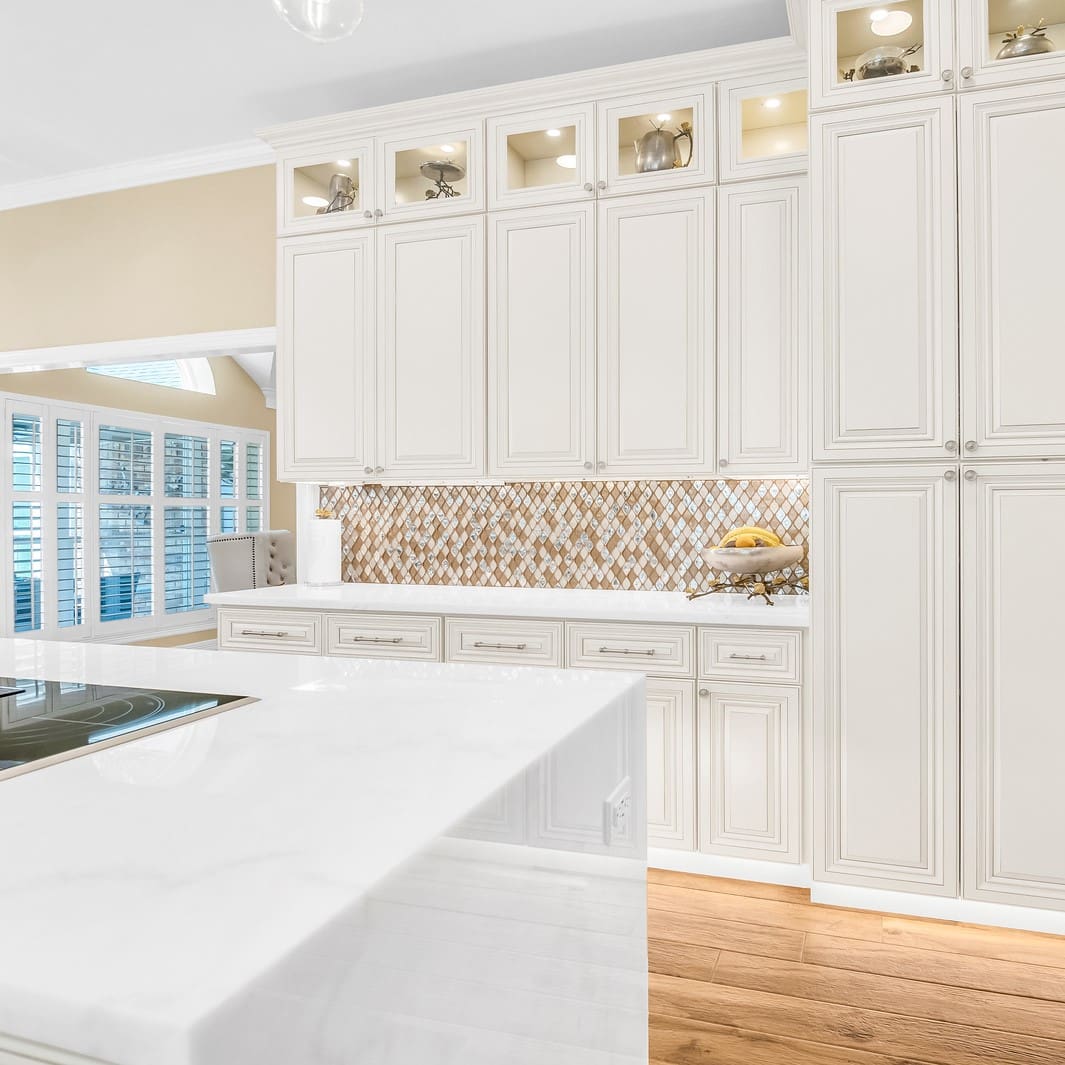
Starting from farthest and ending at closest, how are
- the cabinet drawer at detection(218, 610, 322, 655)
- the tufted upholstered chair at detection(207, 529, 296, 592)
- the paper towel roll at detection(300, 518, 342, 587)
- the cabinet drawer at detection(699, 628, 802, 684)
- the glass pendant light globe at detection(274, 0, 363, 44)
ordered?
the tufted upholstered chair at detection(207, 529, 296, 592) → the paper towel roll at detection(300, 518, 342, 587) → the cabinet drawer at detection(218, 610, 322, 655) → the cabinet drawer at detection(699, 628, 802, 684) → the glass pendant light globe at detection(274, 0, 363, 44)

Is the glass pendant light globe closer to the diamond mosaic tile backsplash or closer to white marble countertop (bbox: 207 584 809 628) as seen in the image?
white marble countertop (bbox: 207 584 809 628)

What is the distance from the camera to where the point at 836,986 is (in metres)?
2.14

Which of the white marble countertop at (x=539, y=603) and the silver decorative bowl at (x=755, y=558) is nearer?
the white marble countertop at (x=539, y=603)

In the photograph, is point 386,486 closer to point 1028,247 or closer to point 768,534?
point 768,534

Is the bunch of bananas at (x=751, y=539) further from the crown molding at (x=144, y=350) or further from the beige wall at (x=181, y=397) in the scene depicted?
the beige wall at (x=181, y=397)

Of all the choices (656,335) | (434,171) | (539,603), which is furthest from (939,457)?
(434,171)

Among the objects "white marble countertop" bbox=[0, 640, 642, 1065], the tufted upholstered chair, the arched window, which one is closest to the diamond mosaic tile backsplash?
"white marble countertop" bbox=[0, 640, 642, 1065]

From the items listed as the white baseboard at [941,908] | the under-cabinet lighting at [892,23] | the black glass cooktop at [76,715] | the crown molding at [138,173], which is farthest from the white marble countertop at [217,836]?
the crown molding at [138,173]

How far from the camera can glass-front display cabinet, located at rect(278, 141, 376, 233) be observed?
3400mm

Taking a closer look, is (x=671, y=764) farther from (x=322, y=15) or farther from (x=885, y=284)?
(x=322, y=15)

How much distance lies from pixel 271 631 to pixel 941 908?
8.03ft

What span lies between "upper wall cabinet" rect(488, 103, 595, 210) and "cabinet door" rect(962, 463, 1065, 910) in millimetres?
1751

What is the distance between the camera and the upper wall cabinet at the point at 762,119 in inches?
113

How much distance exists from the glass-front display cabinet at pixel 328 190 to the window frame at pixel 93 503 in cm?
277
